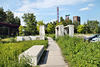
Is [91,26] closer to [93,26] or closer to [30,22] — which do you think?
[93,26]

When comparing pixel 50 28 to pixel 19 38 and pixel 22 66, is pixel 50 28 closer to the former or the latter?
pixel 19 38

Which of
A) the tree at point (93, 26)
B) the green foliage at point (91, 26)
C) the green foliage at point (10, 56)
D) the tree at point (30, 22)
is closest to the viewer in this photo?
the green foliage at point (10, 56)

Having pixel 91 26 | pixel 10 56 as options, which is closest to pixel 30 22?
pixel 10 56

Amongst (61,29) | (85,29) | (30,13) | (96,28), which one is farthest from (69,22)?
(61,29)

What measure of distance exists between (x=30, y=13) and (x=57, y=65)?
2021cm

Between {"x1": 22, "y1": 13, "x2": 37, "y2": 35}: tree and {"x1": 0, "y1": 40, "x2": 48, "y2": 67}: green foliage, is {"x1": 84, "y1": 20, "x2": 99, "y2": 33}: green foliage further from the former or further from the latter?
{"x1": 0, "y1": 40, "x2": 48, "y2": 67}: green foliage

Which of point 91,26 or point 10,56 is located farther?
point 91,26

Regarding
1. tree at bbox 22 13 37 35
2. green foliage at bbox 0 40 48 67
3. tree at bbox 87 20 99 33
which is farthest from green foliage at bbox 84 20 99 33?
green foliage at bbox 0 40 48 67

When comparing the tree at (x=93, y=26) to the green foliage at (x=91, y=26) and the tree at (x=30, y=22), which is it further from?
the tree at (x=30, y=22)

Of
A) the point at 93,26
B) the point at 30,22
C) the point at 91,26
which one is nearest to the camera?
the point at 30,22

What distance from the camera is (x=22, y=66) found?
2.82 metres

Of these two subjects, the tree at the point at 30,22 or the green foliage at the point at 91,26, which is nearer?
the tree at the point at 30,22

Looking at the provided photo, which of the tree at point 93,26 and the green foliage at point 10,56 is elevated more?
the tree at point 93,26

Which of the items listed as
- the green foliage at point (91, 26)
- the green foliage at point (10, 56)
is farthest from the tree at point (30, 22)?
the green foliage at point (91, 26)
